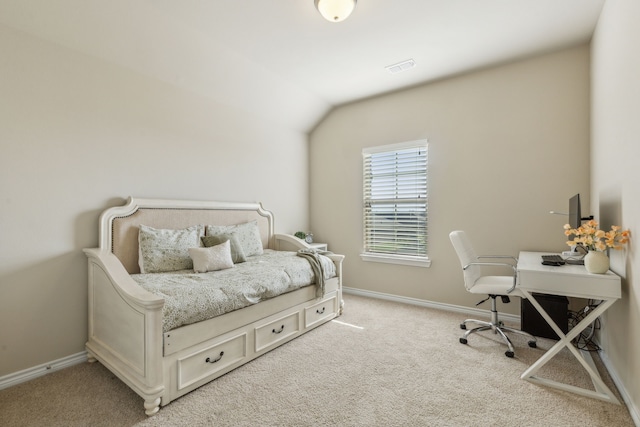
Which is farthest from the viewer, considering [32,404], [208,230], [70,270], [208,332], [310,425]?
[208,230]

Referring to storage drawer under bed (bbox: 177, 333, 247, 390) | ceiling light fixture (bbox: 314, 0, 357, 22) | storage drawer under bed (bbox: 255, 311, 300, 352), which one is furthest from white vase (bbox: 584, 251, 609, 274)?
storage drawer under bed (bbox: 177, 333, 247, 390)

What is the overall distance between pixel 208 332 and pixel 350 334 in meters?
1.38

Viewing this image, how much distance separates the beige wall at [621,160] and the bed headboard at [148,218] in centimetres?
335

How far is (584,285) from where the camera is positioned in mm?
1933

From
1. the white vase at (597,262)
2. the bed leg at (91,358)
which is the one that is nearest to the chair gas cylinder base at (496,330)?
the white vase at (597,262)

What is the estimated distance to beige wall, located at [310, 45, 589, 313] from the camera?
2.95 metres

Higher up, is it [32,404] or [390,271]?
[390,271]

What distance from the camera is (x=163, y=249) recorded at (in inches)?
105

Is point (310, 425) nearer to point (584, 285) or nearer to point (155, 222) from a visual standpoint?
point (584, 285)

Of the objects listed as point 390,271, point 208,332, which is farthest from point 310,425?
point 390,271

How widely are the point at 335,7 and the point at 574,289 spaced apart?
248 centimetres

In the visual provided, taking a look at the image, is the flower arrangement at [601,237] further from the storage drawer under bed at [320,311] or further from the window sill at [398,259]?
the storage drawer under bed at [320,311]

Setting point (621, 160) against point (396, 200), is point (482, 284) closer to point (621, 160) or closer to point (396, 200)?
point (621, 160)

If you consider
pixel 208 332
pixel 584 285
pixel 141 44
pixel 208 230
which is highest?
pixel 141 44
